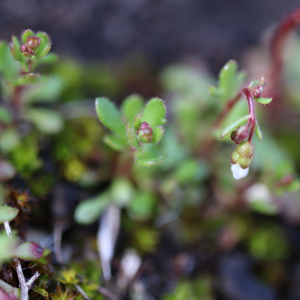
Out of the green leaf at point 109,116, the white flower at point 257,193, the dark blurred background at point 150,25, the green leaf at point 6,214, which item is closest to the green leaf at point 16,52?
the green leaf at point 109,116

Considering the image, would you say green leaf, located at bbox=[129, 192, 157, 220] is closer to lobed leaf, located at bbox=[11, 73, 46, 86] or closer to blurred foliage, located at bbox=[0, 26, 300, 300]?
blurred foliage, located at bbox=[0, 26, 300, 300]

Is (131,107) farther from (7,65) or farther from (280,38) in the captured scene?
(280,38)

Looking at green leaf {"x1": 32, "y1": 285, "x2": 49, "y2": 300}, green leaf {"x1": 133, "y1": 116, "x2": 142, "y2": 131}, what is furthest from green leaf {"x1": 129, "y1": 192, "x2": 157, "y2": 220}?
green leaf {"x1": 32, "y1": 285, "x2": 49, "y2": 300}

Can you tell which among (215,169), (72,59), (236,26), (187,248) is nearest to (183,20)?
(236,26)

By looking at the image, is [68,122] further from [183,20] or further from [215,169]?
[183,20]

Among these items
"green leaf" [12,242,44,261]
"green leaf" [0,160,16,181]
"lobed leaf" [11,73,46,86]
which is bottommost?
"green leaf" [12,242,44,261]

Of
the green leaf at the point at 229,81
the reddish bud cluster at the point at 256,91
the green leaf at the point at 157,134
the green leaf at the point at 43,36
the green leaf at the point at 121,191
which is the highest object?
the green leaf at the point at 229,81

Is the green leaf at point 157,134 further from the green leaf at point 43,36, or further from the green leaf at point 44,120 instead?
the green leaf at point 44,120
